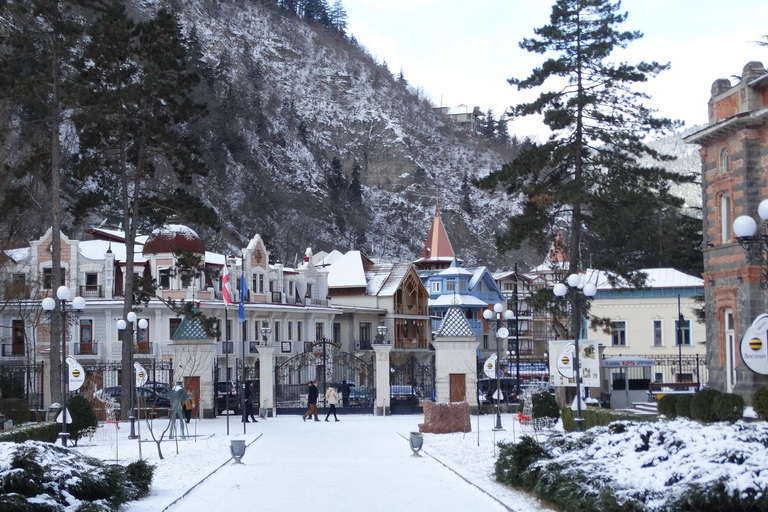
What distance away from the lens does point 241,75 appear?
5797 inches

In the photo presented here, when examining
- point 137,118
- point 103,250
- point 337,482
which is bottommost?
point 337,482

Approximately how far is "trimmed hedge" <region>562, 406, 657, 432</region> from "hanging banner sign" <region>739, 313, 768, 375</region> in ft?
19.0

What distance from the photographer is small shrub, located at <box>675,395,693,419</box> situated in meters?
21.7

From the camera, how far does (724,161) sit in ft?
97.1

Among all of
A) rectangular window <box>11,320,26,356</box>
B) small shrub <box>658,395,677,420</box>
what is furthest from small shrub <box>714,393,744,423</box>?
rectangular window <box>11,320,26,356</box>

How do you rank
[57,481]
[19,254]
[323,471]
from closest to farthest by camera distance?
[57,481], [323,471], [19,254]

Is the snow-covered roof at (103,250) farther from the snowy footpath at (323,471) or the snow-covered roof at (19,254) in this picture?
the snowy footpath at (323,471)

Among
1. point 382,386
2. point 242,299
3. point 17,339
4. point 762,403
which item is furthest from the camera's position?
point 17,339

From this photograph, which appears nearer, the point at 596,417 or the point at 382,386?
the point at 596,417

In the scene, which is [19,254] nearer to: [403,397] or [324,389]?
[324,389]

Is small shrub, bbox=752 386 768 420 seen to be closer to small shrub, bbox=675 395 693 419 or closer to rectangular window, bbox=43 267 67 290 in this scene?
small shrub, bbox=675 395 693 419

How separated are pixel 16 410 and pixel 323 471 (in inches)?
606

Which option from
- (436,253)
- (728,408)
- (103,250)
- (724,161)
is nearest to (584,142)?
(724,161)

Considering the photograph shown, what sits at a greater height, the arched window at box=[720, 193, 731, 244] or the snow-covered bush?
the arched window at box=[720, 193, 731, 244]
